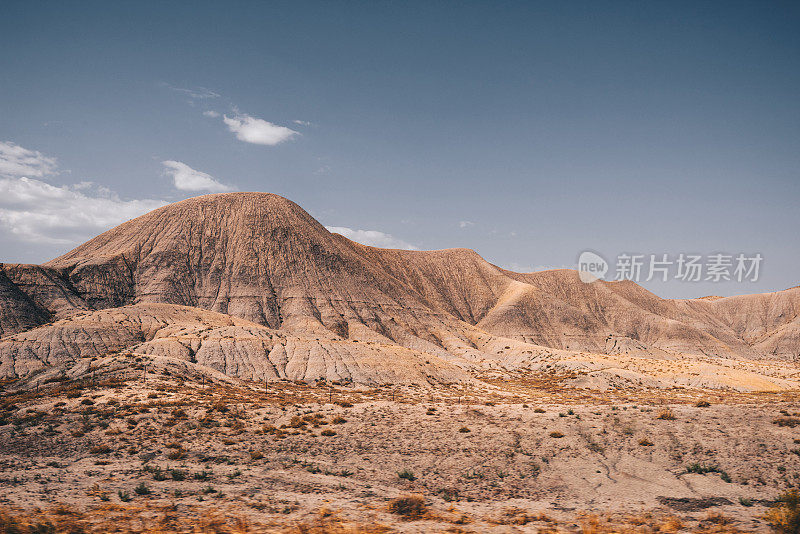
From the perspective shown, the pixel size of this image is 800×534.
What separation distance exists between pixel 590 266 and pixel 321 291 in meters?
117

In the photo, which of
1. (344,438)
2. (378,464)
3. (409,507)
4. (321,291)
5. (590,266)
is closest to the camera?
(409,507)

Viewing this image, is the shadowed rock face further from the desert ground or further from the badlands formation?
the desert ground

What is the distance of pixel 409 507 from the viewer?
1295cm

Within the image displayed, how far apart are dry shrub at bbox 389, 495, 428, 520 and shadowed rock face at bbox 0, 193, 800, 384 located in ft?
167

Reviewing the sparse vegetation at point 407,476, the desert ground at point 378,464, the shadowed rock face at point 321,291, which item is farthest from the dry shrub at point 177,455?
the shadowed rock face at point 321,291

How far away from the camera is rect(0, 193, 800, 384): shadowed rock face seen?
274 feet

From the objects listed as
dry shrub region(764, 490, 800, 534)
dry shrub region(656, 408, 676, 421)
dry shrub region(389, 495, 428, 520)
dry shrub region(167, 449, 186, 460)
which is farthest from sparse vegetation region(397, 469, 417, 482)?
dry shrub region(656, 408, 676, 421)

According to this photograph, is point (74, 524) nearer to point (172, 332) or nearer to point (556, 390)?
point (556, 390)

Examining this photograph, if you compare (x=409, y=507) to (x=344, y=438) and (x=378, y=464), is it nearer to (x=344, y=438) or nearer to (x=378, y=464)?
(x=378, y=464)

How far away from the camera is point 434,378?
175ft

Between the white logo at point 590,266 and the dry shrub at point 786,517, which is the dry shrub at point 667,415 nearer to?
the dry shrub at point 786,517

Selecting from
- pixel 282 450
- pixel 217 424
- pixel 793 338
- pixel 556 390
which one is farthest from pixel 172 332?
pixel 793 338

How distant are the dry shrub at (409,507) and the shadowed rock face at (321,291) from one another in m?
50.8

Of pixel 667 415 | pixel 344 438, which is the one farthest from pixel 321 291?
pixel 667 415
